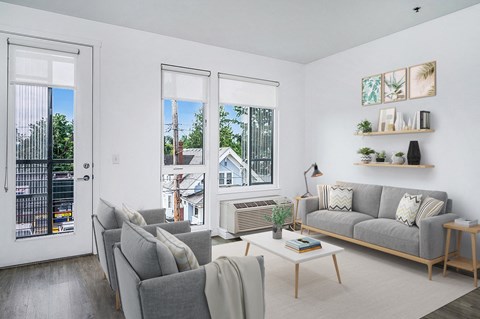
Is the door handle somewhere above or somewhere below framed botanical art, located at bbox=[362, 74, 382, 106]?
below

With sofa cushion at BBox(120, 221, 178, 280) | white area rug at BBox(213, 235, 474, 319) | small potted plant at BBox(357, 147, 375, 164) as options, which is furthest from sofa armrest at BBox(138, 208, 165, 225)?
small potted plant at BBox(357, 147, 375, 164)

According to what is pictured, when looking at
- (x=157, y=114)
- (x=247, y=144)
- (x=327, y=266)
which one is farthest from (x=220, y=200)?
(x=327, y=266)

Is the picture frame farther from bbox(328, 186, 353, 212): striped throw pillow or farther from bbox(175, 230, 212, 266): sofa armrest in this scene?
bbox(175, 230, 212, 266): sofa armrest

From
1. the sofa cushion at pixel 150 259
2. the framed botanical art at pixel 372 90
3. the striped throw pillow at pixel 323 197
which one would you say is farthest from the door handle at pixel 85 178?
the framed botanical art at pixel 372 90

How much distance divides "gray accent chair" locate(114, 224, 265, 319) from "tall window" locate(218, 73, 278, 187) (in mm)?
3372

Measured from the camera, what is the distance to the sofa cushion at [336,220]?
4.11 m

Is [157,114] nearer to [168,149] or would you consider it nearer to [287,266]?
Result: [168,149]

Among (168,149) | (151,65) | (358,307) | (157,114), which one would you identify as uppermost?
(151,65)

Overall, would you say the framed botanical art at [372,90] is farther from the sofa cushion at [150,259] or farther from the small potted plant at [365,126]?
the sofa cushion at [150,259]

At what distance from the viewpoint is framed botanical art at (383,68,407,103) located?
4.31m

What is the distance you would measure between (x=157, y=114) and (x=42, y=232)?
6.79 ft

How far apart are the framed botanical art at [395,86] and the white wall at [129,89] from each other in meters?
2.51

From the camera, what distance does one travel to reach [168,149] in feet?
15.3

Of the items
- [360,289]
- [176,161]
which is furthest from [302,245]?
[176,161]
